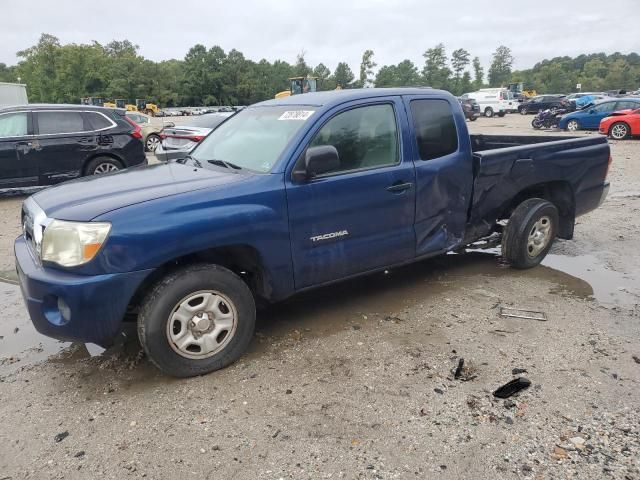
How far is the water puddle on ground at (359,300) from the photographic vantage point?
3852 millimetres

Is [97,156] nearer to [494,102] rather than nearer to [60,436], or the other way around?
[60,436]

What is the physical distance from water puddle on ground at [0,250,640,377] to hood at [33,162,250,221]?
1149 millimetres

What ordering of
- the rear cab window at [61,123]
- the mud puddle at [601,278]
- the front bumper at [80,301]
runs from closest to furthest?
1. the front bumper at [80,301]
2. the mud puddle at [601,278]
3. the rear cab window at [61,123]

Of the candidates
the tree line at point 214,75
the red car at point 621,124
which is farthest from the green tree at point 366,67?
the red car at point 621,124

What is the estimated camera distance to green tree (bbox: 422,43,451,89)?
101938 millimetres

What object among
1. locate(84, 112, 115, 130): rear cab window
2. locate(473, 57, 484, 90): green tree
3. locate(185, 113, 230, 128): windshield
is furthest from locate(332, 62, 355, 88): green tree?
locate(84, 112, 115, 130): rear cab window

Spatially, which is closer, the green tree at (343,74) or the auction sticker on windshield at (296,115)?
the auction sticker on windshield at (296,115)

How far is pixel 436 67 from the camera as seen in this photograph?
339ft

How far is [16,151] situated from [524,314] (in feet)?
28.9

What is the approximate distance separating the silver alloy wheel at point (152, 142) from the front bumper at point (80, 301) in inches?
630

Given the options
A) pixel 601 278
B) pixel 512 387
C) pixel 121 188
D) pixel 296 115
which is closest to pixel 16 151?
pixel 121 188

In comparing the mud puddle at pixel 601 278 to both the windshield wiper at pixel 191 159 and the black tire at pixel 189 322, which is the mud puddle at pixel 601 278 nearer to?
the black tire at pixel 189 322

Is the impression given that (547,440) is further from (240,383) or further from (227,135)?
(227,135)

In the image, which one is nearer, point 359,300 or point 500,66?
point 359,300
